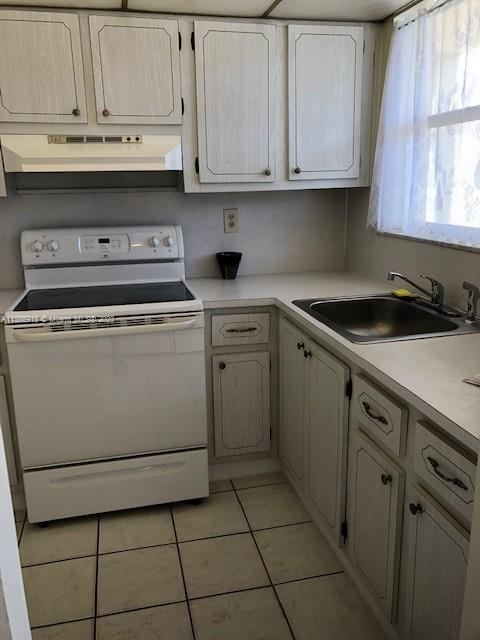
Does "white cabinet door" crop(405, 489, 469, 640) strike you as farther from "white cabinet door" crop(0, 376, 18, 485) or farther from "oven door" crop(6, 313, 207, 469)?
"white cabinet door" crop(0, 376, 18, 485)

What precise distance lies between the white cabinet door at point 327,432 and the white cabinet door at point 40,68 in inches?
57.3

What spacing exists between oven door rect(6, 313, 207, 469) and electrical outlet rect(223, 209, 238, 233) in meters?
0.80

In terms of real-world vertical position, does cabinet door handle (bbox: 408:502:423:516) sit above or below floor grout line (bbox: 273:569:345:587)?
above

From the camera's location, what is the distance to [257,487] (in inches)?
99.9

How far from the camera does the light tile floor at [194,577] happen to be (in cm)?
174

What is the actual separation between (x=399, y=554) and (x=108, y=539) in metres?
1.25

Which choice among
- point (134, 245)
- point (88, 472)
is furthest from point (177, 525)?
point (134, 245)

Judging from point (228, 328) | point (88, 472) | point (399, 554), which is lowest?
point (88, 472)

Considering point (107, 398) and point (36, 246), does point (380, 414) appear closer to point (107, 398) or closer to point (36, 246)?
point (107, 398)

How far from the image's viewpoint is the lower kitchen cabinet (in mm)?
1843

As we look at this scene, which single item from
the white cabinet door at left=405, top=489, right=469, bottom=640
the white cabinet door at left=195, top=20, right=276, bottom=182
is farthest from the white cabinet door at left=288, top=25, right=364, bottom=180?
the white cabinet door at left=405, top=489, right=469, bottom=640

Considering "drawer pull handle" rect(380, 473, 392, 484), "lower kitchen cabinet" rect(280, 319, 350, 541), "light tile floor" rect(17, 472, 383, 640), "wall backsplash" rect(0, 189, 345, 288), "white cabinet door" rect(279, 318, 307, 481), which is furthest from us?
"wall backsplash" rect(0, 189, 345, 288)

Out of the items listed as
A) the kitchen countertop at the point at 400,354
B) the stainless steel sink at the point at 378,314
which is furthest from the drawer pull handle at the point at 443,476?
the stainless steel sink at the point at 378,314

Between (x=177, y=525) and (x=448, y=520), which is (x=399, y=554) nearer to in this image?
(x=448, y=520)
